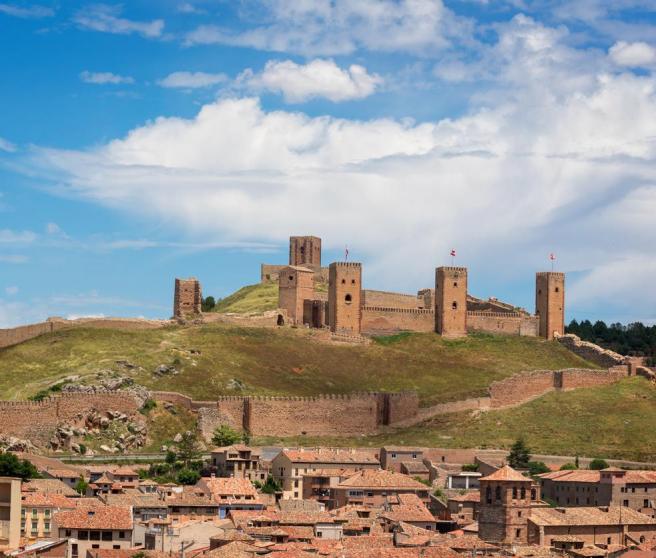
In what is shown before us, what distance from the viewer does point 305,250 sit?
150500mm

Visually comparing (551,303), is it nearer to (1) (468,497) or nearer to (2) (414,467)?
(2) (414,467)

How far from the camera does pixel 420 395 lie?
10912 centimetres

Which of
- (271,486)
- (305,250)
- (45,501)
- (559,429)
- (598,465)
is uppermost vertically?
(305,250)

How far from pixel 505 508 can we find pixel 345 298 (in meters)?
55.2

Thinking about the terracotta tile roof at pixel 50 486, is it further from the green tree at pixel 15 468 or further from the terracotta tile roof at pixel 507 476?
the terracotta tile roof at pixel 507 476

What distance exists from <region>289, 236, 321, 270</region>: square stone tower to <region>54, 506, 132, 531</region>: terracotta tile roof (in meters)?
79.8

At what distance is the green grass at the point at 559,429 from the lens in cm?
9900

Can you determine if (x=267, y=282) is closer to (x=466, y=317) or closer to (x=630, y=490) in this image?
(x=466, y=317)

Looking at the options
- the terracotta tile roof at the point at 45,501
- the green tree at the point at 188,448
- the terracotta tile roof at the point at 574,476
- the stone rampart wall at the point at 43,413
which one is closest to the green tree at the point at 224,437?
the green tree at the point at 188,448

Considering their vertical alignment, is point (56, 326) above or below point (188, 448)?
above

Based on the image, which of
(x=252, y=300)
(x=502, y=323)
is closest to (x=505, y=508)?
(x=502, y=323)

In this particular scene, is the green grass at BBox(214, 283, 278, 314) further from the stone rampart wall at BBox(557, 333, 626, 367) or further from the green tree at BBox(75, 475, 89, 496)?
the green tree at BBox(75, 475, 89, 496)

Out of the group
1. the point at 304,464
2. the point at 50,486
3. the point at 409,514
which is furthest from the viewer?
the point at 304,464

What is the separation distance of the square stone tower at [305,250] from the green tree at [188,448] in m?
53.7
